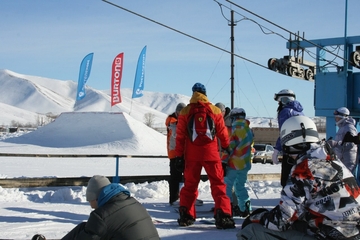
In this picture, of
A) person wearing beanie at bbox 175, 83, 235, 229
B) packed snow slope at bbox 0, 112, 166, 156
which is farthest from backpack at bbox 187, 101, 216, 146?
Result: packed snow slope at bbox 0, 112, 166, 156

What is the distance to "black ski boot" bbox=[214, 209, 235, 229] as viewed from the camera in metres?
6.35

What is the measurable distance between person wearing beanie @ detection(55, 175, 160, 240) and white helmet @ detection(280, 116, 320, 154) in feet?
3.90

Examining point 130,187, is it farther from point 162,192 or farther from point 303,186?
point 303,186

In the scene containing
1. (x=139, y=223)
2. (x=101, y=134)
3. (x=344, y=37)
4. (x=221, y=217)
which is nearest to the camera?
(x=139, y=223)

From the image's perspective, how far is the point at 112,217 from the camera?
330 centimetres

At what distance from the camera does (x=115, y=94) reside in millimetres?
33156

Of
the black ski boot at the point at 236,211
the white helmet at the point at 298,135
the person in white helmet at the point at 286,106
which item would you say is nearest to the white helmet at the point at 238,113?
the person in white helmet at the point at 286,106

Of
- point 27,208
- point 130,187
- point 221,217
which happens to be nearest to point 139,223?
point 221,217

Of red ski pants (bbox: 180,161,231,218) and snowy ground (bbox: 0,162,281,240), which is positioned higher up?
red ski pants (bbox: 180,161,231,218)

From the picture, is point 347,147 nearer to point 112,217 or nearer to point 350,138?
point 350,138

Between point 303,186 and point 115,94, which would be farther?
point 115,94

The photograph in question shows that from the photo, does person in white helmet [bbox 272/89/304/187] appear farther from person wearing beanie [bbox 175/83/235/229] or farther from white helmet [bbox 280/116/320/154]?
white helmet [bbox 280/116/320/154]

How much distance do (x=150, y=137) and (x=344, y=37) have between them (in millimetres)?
21856

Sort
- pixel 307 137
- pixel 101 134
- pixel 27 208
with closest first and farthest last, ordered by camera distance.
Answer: pixel 307 137 < pixel 27 208 < pixel 101 134
